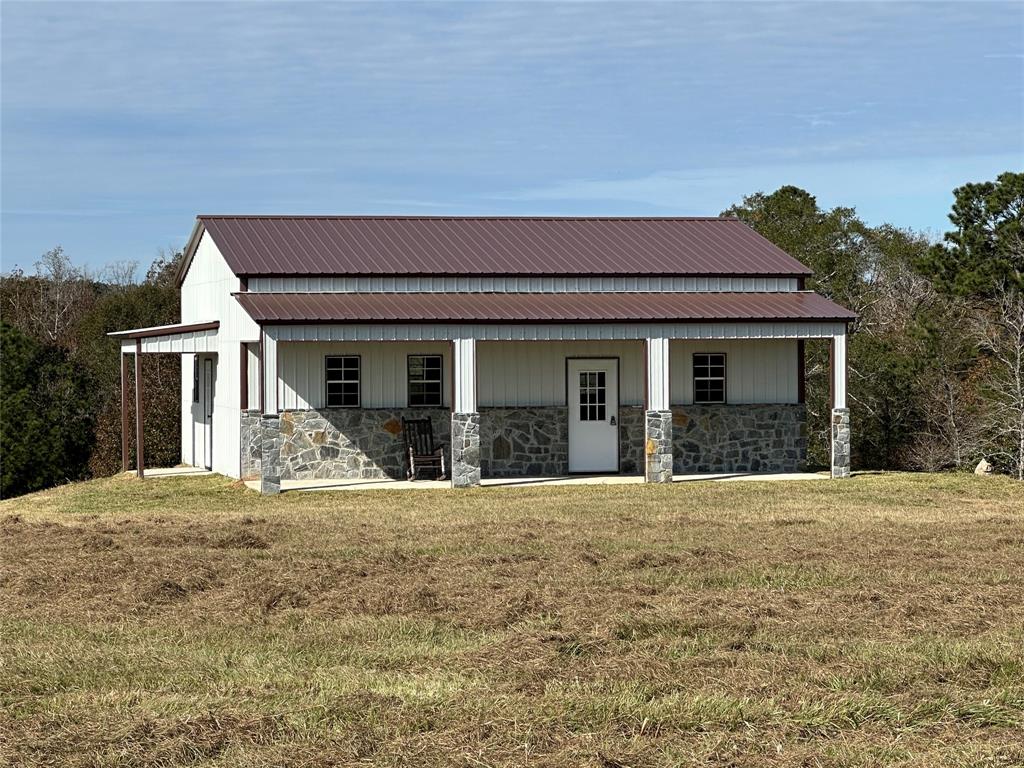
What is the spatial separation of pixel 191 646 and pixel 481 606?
7.82ft

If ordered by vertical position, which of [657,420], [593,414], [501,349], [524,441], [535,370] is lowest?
[524,441]

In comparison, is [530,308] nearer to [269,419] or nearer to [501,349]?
[501,349]

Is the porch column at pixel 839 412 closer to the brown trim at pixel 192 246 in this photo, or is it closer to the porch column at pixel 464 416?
the porch column at pixel 464 416

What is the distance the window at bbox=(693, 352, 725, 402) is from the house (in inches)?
1.4

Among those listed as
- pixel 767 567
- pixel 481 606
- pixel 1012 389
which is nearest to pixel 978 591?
pixel 767 567

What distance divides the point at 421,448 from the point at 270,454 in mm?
3331

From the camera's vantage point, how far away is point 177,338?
2498 centimetres

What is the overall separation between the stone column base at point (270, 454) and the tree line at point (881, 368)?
34.1ft

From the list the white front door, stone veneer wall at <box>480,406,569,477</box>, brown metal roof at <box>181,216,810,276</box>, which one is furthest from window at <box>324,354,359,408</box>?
the white front door

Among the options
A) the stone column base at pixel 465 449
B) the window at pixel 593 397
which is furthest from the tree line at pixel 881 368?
the stone column base at pixel 465 449

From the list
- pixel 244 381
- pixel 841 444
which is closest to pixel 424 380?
pixel 244 381

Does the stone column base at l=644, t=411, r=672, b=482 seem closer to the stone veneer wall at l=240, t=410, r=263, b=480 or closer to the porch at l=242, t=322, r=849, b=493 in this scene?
the porch at l=242, t=322, r=849, b=493

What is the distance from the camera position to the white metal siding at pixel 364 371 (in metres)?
22.8

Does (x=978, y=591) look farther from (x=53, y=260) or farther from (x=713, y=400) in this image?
(x=53, y=260)
